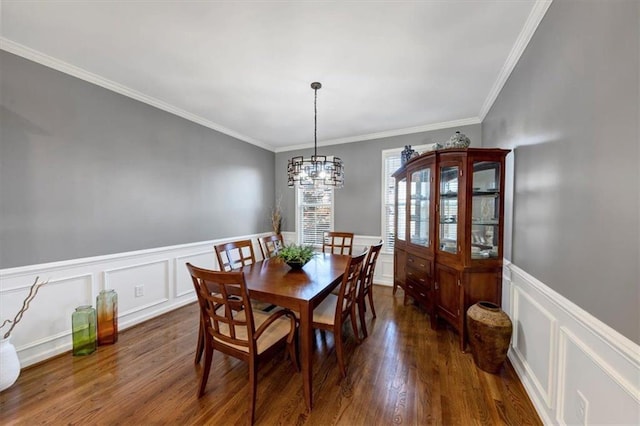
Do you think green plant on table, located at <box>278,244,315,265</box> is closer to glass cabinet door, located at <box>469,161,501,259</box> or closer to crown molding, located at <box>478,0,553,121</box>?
glass cabinet door, located at <box>469,161,501,259</box>

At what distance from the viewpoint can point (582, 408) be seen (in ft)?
3.96

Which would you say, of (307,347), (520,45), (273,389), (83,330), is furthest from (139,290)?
(520,45)

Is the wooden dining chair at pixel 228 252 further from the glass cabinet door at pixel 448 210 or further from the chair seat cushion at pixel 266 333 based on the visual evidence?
the glass cabinet door at pixel 448 210

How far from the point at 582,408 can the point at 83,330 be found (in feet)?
12.2

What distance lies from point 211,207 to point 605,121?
407 centimetres

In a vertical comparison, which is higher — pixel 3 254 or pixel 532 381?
pixel 3 254

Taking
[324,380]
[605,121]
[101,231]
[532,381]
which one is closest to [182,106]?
[101,231]

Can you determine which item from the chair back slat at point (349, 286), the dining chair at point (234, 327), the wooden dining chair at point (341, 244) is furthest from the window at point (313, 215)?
the dining chair at point (234, 327)

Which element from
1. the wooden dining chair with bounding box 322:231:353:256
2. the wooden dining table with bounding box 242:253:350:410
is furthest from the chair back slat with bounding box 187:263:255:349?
the wooden dining chair with bounding box 322:231:353:256

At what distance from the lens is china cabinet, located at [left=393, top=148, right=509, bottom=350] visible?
2375mm

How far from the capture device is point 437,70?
2383 mm

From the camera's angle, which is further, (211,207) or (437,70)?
(211,207)

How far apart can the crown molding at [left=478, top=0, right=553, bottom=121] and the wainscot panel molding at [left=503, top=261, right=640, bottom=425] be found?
178 centimetres

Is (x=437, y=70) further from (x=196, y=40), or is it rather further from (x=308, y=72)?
(x=196, y=40)
